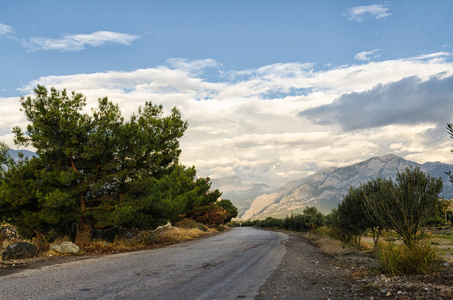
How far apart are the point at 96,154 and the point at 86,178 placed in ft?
6.77

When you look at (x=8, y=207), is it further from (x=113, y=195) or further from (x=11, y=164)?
(x=113, y=195)

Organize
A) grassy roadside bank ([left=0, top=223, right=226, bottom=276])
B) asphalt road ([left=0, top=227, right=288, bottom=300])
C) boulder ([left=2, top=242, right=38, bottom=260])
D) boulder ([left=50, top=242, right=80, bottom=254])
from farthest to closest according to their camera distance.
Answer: boulder ([left=50, top=242, right=80, bottom=254]) → boulder ([left=2, top=242, right=38, bottom=260]) → grassy roadside bank ([left=0, top=223, right=226, bottom=276]) → asphalt road ([left=0, top=227, right=288, bottom=300])

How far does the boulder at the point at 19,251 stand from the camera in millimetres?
13477

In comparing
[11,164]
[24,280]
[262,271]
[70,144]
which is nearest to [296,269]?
[262,271]

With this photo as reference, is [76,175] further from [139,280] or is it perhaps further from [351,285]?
[351,285]

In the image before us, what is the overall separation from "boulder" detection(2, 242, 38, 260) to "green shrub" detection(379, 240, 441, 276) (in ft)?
51.9

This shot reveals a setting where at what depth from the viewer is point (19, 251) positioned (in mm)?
13898

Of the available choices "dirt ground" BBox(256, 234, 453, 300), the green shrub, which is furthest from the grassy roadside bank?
the green shrub

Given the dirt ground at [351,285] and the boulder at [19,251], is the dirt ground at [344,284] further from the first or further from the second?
the boulder at [19,251]

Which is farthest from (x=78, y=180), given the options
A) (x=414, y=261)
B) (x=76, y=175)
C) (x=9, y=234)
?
(x=414, y=261)

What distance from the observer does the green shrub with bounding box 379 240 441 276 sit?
8.88 m

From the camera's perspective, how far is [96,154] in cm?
1834

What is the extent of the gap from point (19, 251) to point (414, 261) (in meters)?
16.8

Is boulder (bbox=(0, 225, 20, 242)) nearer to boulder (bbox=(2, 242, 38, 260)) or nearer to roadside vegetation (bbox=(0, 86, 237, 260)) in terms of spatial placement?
roadside vegetation (bbox=(0, 86, 237, 260))
